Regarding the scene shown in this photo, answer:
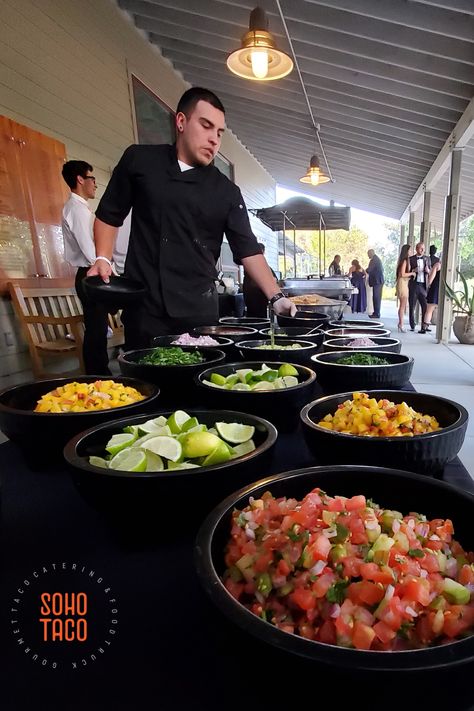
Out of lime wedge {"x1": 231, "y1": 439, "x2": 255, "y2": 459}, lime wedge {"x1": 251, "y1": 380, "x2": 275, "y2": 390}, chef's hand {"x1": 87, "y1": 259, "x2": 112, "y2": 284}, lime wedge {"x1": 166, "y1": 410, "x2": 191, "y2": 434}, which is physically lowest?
lime wedge {"x1": 231, "y1": 439, "x2": 255, "y2": 459}

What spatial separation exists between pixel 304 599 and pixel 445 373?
453 cm

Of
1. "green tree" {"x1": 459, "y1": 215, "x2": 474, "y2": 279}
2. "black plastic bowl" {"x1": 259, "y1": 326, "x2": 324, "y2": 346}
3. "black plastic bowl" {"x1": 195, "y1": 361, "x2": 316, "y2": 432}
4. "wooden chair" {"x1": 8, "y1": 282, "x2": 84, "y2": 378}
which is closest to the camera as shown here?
"black plastic bowl" {"x1": 195, "y1": 361, "x2": 316, "y2": 432}

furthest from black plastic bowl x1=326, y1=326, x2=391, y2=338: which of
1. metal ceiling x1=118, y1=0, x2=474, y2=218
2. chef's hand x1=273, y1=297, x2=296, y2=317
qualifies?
metal ceiling x1=118, y1=0, x2=474, y2=218

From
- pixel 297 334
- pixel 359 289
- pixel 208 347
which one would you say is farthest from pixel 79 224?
pixel 359 289

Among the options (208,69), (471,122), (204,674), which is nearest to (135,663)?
(204,674)

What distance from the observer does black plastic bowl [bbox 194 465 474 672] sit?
0.30m

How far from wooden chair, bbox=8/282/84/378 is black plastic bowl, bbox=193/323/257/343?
62.8 inches

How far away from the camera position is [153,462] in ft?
1.96

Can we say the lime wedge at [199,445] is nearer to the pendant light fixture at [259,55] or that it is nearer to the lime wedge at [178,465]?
the lime wedge at [178,465]

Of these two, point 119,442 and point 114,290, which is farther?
point 114,290

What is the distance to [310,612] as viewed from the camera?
1.31ft

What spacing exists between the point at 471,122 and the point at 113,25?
412 centimetres

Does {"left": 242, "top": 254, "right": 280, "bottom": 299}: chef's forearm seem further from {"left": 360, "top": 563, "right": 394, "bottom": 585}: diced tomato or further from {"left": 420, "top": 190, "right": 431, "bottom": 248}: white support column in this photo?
{"left": 420, "top": 190, "right": 431, "bottom": 248}: white support column

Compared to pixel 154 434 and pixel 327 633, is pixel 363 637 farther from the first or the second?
pixel 154 434
